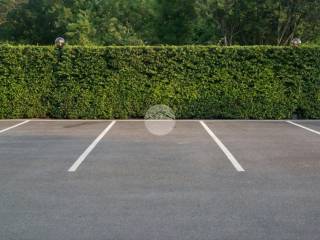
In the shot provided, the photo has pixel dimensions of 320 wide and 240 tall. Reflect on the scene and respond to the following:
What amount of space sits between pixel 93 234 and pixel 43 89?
13.9 metres

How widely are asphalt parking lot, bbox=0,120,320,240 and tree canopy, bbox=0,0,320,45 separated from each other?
17.9 metres

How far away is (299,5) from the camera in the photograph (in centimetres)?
2900

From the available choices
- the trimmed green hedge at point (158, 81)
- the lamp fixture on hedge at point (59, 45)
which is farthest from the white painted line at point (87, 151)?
the lamp fixture on hedge at point (59, 45)

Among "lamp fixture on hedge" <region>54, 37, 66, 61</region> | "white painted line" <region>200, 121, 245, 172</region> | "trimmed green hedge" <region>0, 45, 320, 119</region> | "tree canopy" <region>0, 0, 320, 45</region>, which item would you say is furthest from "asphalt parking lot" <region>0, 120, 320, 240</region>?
"tree canopy" <region>0, 0, 320, 45</region>

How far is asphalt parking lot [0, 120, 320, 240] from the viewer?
5391 millimetres

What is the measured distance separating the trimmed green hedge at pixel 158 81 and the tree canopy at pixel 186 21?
1160 centimetres

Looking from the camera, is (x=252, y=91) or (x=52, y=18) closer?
(x=252, y=91)

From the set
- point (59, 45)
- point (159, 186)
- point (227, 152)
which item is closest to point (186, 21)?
point (59, 45)

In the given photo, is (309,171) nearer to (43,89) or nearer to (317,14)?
(43,89)

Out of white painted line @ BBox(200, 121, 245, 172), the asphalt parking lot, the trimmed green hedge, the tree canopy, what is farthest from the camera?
the tree canopy

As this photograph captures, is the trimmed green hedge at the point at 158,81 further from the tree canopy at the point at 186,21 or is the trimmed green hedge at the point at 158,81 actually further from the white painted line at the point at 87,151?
the tree canopy at the point at 186,21

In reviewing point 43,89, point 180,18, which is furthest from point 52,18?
point 43,89

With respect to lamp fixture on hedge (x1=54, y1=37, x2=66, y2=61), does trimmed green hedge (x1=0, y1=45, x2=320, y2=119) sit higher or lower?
lower

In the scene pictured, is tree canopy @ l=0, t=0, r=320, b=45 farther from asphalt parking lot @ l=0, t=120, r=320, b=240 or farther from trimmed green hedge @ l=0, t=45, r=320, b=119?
asphalt parking lot @ l=0, t=120, r=320, b=240
